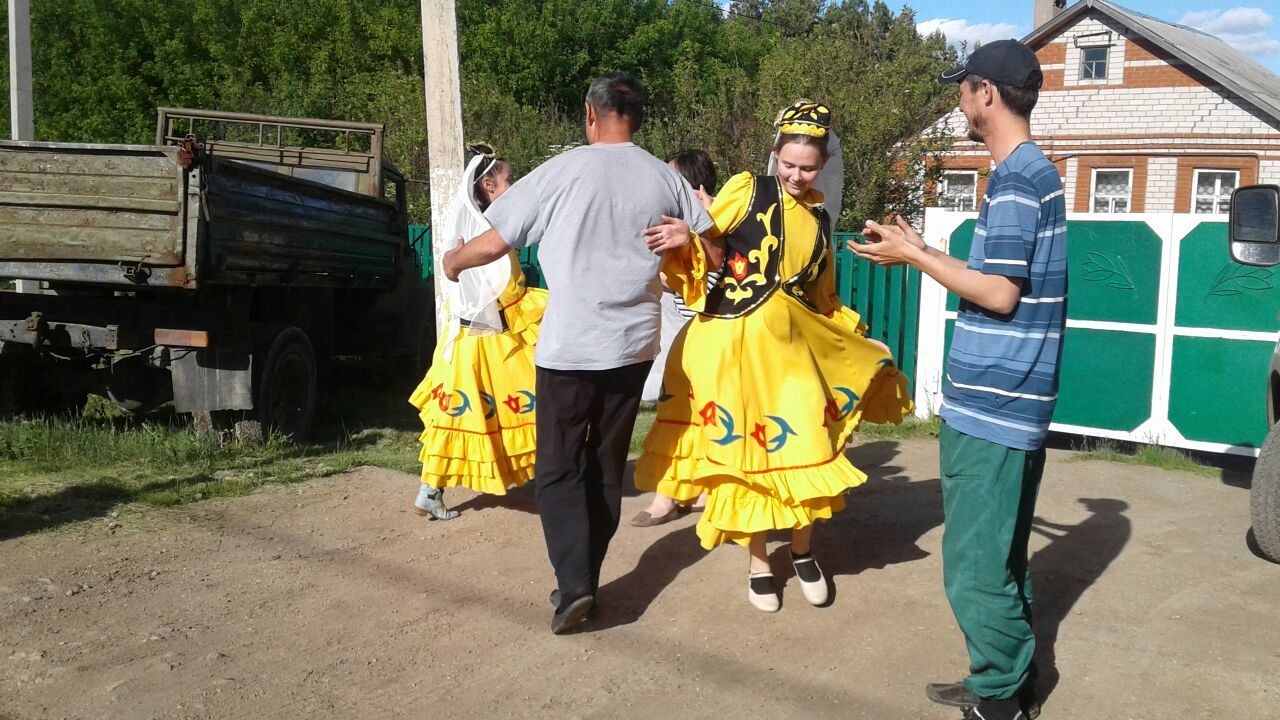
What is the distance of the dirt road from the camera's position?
139 inches

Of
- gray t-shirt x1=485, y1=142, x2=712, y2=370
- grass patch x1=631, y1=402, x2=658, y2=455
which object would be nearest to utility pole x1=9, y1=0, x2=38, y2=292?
grass patch x1=631, y1=402, x2=658, y2=455

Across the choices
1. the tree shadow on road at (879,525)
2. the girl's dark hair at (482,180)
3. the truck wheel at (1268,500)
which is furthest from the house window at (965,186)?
the girl's dark hair at (482,180)

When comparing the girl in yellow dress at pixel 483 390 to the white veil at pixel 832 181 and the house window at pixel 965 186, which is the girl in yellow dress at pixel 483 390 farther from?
the house window at pixel 965 186

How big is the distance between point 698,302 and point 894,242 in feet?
3.71

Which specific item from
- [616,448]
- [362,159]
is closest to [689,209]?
[616,448]

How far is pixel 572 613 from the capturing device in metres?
3.97

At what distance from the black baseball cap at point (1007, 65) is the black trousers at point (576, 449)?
1.56 metres

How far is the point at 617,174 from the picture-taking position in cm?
386

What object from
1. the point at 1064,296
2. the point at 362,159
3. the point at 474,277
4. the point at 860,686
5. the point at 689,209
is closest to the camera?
the point at 1064,296

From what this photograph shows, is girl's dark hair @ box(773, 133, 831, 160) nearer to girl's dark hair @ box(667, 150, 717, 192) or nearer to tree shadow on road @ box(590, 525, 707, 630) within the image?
girl's dark hair @ box(667, 150, 717, 192)

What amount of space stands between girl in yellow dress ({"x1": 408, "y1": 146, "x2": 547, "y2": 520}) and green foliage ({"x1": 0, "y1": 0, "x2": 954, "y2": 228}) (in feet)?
28.0

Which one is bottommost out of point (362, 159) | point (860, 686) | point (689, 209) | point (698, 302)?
point (860, 686)

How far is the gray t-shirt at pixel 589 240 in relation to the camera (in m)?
3.81

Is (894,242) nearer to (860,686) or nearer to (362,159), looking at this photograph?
(860,686)
